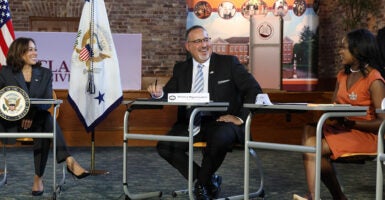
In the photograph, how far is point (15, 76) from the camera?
446cm

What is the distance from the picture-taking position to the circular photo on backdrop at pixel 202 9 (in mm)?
10688

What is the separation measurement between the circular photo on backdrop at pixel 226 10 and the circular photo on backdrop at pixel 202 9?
0.57 ft

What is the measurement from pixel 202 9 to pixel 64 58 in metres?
3.86

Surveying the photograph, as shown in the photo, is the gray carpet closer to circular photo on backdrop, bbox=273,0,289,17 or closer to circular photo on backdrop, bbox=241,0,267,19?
circular photo on backdrop, bbox=241,0,267,19

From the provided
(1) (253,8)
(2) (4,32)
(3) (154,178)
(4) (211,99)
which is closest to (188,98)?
(4) (211,99)

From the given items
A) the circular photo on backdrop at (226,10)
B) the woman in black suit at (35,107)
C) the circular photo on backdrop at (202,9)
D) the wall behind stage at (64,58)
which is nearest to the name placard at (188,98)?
the woman in black suit at (35,107)

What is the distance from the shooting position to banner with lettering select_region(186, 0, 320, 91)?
35.0 feet

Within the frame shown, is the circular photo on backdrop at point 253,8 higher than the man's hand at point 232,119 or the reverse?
higher

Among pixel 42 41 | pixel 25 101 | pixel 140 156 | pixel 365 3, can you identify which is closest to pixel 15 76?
pixel 25 101

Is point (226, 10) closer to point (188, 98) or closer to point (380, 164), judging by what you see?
point (188, 98)

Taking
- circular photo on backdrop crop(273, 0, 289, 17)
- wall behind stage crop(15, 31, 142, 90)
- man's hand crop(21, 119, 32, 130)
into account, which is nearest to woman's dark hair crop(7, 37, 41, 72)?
man's hand crop(21, 119, 32, 130)

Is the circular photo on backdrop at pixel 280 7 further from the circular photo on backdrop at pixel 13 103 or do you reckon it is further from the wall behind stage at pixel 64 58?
the circular photo on backdrop at pixel 13 103

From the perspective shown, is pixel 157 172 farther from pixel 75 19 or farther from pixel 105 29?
pixel 75 19

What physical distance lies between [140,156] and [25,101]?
2808 mm
